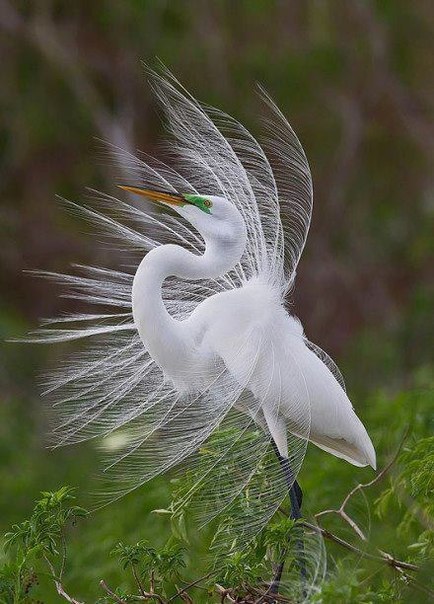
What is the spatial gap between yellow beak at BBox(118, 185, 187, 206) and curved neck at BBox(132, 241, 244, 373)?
99 mm

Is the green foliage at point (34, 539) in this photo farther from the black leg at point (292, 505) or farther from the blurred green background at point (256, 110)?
the blurred green background at point (256, 110)

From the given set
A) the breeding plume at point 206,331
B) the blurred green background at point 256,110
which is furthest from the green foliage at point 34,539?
the blurred green background at point 256,110

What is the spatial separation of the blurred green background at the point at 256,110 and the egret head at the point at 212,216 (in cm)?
739

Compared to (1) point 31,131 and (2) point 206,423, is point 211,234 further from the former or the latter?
(1) point 31,131

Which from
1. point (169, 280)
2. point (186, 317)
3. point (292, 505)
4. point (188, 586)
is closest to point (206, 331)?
point (186, 317)

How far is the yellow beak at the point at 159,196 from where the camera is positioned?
2703mm

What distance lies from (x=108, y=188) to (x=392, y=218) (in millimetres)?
2953

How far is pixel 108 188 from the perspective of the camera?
10.2m

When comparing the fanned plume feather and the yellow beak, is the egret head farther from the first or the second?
the fanned plume feather

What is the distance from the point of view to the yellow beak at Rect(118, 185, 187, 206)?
270 cm

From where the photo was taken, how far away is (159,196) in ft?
9.04

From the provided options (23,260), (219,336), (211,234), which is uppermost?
(211,234)

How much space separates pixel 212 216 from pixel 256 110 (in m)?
7.49

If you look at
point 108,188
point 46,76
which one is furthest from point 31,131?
point 108,188
